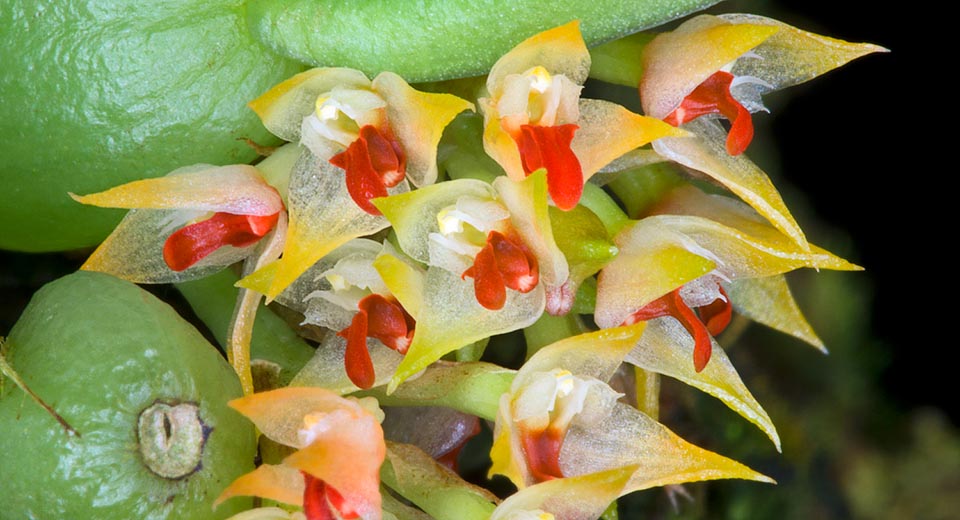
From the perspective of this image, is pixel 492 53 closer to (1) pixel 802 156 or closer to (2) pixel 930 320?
(1) pixel 802 156

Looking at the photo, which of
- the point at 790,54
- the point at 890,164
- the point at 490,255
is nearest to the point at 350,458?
the point at 490,255

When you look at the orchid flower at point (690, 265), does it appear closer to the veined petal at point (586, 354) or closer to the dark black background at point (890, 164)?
the veined petal at point (586, 354)

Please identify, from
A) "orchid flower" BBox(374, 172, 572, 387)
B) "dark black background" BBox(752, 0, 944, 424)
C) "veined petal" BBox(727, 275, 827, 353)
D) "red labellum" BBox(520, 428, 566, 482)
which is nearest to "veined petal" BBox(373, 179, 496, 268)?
"orchid flower" BBox(374, 172, 572, 387)

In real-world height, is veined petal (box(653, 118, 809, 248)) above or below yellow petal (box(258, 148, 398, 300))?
below

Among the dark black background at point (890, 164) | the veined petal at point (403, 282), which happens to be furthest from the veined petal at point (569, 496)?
the dark black background at point (890, 164)

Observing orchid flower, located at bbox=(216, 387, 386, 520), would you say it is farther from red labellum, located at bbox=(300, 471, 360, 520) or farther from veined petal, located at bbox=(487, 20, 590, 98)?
veined petal, located at bbox=(487, 20, 590, 98)

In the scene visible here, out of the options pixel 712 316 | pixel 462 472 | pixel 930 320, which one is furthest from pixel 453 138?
pixel 930 320

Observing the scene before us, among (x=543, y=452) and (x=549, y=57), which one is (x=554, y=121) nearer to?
(x=549, y=57)
